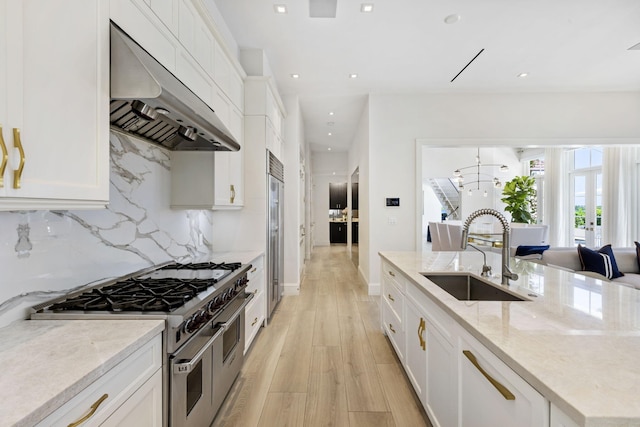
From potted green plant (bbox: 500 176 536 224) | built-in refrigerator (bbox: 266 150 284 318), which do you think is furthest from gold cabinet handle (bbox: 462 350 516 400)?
potted green plant (bbox: 500 176 536 224)

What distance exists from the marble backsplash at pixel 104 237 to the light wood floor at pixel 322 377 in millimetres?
1135

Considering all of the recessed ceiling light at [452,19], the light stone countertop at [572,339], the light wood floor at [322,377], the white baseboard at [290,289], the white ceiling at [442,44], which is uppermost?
the white ceiling at [442,44]

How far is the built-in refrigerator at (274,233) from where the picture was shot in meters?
3.36

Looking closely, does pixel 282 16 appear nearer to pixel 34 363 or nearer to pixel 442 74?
pixel 442 74

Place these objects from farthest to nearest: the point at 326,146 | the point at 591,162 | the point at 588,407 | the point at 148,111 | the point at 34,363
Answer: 1. the point at 326,146
2. the point at 591,162
3. the point at 148,111
4. the point at 34,363
5. the point at 588,407

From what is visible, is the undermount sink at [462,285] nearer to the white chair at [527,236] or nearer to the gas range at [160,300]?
the gas range at [160,300]

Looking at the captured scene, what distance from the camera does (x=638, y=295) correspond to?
1452 mm

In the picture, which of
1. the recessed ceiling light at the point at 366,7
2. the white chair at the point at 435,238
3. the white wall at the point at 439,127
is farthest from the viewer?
the white chair at the point at 435,238

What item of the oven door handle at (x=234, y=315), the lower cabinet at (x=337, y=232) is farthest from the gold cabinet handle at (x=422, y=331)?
the lower cabinet at (x=337, y=232)

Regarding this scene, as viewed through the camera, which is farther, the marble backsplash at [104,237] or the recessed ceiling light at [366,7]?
the recessed ceiling light at [366,7]

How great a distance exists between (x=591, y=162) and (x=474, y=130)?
417cm

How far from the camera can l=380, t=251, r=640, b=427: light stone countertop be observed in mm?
657

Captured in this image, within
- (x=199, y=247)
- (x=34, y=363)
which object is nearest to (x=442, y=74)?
(x=199, y=247)

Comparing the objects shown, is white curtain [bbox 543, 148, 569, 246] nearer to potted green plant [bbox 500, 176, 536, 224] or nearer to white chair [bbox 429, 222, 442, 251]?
potted green plant [bbox 500, 176, 536, 224]
